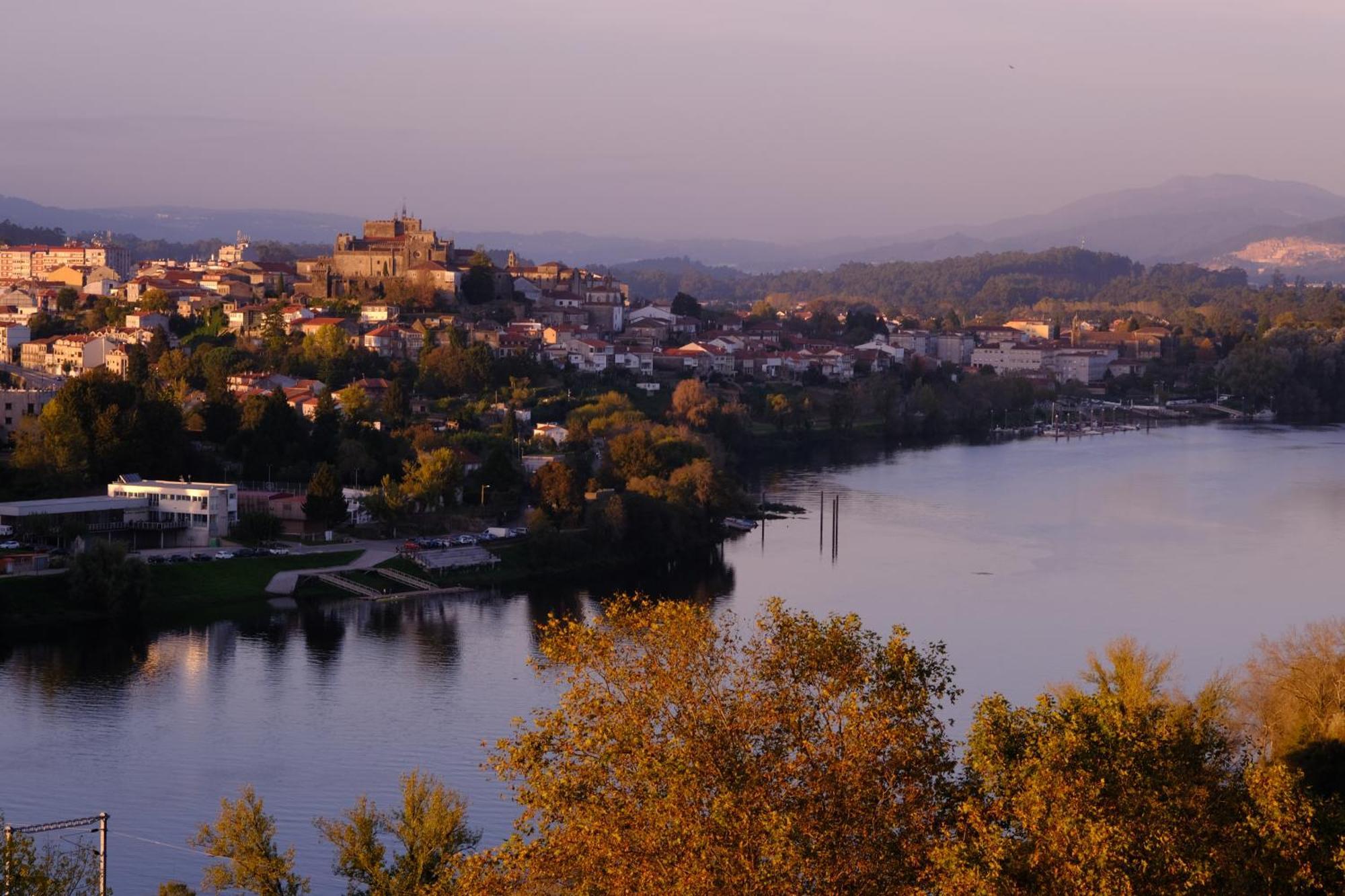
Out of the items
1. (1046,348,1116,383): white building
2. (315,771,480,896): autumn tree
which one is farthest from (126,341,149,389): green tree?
(1046,348,1116,383): white building

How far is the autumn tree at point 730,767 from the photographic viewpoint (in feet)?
12.1

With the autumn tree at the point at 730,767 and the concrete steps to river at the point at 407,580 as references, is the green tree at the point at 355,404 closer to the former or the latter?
the concrete steps to river at the point at 407,580

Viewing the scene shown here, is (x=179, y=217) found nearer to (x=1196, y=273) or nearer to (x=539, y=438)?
(x=1196, y=273)

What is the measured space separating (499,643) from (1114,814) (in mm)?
6388

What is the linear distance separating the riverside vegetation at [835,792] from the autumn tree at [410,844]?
63 centimetres

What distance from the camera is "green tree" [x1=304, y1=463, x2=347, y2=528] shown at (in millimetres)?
12477

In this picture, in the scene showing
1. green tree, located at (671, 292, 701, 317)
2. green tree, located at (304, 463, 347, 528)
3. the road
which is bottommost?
green tree, located at (304, 463, 347, 528)

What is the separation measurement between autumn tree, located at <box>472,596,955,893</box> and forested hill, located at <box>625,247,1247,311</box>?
193ft

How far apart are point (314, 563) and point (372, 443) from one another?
3012mm

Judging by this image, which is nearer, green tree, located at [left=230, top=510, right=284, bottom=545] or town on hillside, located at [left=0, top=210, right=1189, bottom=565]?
green tree, located at [left=230, top=510, right=284, bottom=545]

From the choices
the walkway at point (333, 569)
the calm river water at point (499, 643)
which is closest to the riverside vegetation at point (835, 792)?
the calm river water at point (499, 643)

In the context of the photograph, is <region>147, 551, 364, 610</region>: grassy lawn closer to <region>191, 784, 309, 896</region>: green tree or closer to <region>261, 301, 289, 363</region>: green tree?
Result: <region>191, 784, 309, 896</region>: green tree

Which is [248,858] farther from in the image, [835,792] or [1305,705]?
[1305,705]

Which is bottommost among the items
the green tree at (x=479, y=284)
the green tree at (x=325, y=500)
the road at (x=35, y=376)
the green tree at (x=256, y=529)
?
the green tree at (x=256, y=529)
